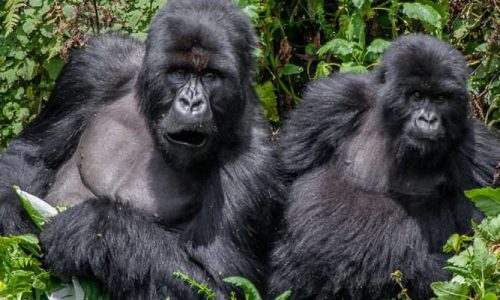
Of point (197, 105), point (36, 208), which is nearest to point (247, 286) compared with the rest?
point (197, 105)

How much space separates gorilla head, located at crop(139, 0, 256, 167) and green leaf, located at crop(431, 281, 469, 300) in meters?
1.17

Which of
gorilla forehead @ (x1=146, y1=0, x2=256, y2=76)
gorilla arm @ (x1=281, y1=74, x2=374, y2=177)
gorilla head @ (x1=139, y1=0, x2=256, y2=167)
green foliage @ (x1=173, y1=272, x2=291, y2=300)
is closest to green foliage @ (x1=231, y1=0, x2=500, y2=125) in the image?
gorilla arm @ (x1=281, y1=74, x2=374, y2=177)

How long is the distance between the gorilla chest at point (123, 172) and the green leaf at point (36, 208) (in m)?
0.20

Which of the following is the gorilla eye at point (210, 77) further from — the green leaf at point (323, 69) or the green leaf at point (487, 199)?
the green leaf at point (323, 69)

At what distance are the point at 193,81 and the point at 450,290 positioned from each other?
1.42 meters

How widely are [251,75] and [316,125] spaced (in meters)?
0.47

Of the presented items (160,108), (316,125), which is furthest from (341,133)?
(160,108)

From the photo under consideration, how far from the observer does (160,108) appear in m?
5.19

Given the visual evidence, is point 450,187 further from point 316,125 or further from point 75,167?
point 75,167

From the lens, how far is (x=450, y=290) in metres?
4.84

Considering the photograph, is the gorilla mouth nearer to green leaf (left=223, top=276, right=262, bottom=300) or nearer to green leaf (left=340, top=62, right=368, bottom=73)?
green leaf (left=223, top=276, right=262, bottom=300)

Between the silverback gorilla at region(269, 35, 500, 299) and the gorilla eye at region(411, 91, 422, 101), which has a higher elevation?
the gorilla eye at region(411, 91, 422, 101)

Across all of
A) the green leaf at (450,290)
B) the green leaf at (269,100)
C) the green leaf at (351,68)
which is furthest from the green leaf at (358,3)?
the green leaf at (450,290)

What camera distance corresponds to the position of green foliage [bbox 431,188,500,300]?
15.7 feet
